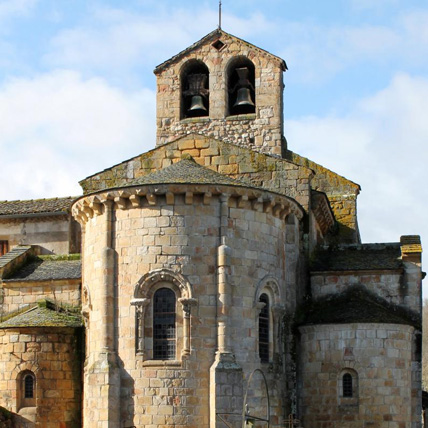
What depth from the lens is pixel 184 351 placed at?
26.5 meters

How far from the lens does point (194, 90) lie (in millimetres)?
34781

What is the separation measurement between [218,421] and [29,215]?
13.3m

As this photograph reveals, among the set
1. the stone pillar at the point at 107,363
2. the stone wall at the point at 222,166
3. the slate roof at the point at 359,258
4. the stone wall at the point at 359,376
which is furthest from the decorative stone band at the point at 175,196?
the stone wall at the point at 359,376

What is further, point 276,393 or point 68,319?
point 68,319

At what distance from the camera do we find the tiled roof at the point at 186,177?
27375 millimetres

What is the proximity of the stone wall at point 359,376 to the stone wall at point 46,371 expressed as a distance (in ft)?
20.5

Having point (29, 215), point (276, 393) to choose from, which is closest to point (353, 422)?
point (276, 393)

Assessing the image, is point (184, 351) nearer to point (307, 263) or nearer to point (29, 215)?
point (307, 263)

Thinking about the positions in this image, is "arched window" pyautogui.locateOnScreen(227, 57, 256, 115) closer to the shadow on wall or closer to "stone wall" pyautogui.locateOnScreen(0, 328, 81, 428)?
"stone wall" pyautogui.locateOnScreen(0, 328, 81, 428)

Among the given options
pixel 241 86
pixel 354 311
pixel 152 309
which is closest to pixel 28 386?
pixel 152 309

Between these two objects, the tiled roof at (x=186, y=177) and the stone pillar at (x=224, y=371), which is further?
the tiled roof at (x=186, y=177)

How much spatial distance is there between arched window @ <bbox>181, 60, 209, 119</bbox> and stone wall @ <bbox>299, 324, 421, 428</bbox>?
8703 millimetres

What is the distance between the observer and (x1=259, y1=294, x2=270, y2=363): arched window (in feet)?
92.3

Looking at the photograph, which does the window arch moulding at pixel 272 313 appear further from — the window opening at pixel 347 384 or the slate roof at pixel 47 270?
the slate roof at pixel 47 270
